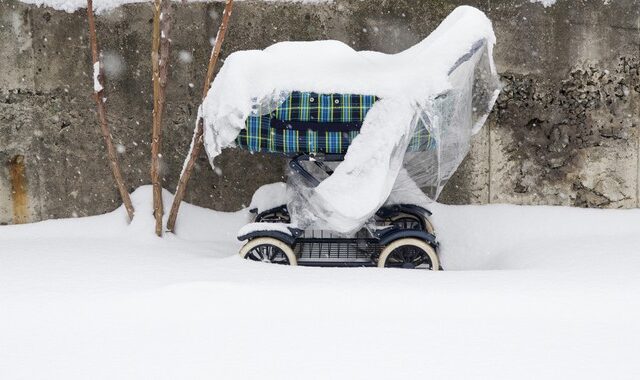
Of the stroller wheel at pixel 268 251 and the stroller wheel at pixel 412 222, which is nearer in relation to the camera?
the stroller wheel at pixel 268 251

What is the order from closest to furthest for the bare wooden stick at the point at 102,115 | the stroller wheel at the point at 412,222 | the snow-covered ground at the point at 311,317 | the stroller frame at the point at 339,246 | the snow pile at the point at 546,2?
the snow-covered ground at the point at 311,317 → the stroller frame at the point at 339,246 → the bare wooden stick at the point at 102,115 → the stroller wheel at the point at 412,222 → the snow pile at the point at 546,2

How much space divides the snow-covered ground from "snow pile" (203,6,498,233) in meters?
0.45

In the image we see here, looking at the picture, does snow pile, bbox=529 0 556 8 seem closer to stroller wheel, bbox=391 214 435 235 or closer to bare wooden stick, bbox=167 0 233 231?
stroller wheel, bbox=391 214 435 235

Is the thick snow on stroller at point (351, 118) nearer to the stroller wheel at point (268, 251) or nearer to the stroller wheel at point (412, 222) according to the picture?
the stroller wheel at point (268, 251)

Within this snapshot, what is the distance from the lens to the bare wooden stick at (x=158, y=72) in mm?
4296

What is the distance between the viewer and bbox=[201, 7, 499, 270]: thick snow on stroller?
12.4 feet

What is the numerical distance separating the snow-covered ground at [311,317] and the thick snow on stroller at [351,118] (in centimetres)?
36

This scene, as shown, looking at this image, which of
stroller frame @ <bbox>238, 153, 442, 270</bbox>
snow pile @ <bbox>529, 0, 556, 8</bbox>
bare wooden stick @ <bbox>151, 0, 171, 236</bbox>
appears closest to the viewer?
stroller frame @ <bbox>238, 153, 442, 270</bbox>

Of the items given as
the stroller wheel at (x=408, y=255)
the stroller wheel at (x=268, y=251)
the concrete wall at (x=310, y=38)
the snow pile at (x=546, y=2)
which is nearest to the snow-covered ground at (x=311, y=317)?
the stroller wheel at (x=268, y=251)

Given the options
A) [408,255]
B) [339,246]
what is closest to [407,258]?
[408,255]

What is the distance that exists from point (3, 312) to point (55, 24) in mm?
2511

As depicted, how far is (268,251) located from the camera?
4.12 meters

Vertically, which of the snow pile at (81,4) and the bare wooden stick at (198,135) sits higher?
the snow pile at (81,4)

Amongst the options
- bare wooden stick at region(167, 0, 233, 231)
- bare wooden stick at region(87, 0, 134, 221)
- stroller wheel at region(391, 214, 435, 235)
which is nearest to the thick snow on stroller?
bare wooden stick at region(167, 0, 233, 231)
